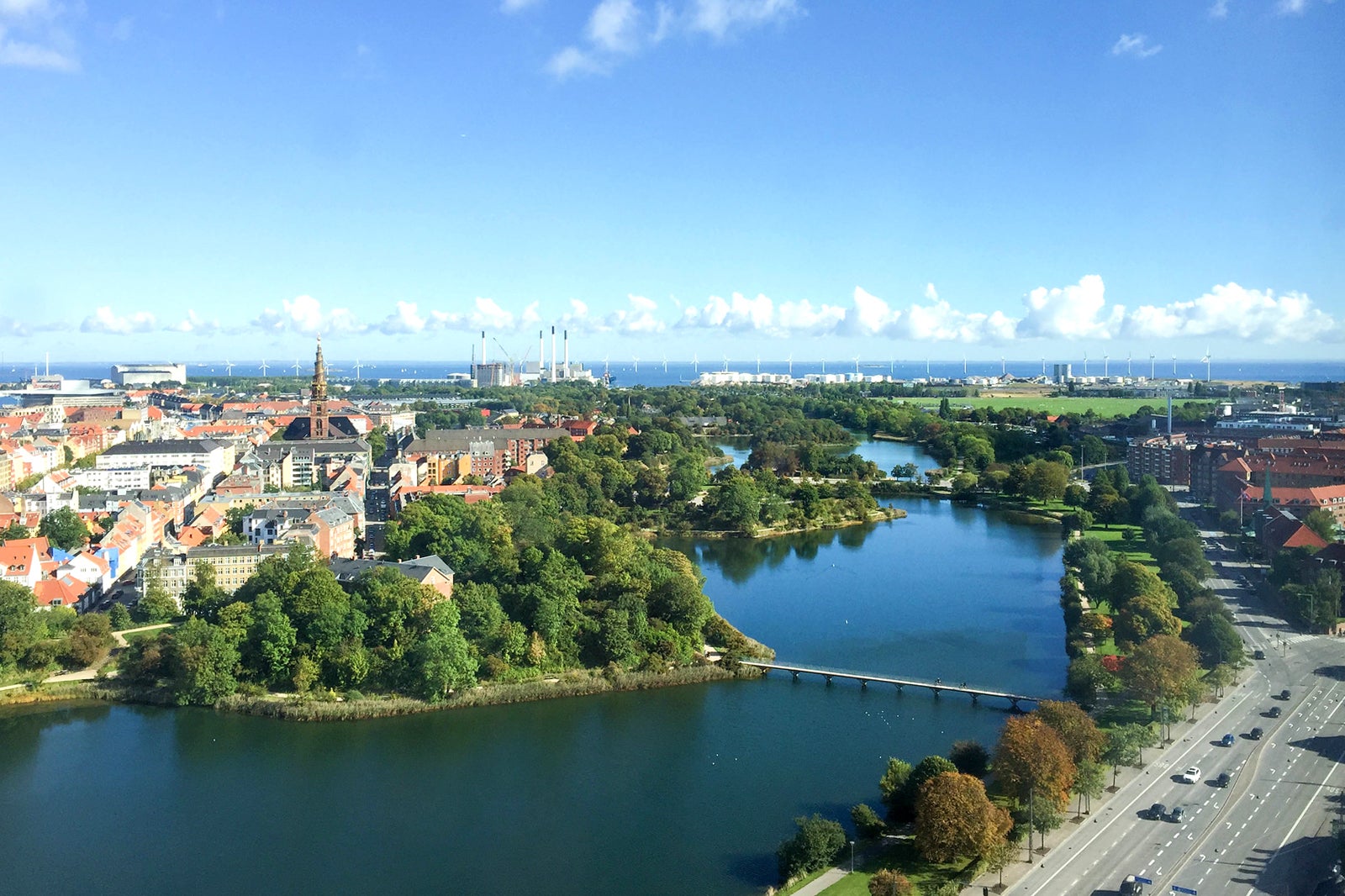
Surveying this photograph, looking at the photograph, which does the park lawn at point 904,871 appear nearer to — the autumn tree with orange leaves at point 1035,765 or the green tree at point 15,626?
the autumn tree with orange leaves at point 1035,765

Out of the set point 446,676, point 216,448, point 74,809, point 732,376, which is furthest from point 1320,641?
point 732,376

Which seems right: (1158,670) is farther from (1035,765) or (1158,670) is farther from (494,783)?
(494,783)

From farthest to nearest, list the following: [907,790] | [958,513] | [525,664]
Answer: [958,513] < [525,664] < [907,790]

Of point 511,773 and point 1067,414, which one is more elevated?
point 1067,414

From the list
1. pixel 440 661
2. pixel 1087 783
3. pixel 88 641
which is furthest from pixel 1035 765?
pixel 88 641

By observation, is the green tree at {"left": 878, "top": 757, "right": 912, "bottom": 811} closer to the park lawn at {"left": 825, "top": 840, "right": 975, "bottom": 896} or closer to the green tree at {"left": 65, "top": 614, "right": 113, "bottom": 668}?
the park lawn at {"left": 825, "top": 840, "right": 975, "bottom": 896}

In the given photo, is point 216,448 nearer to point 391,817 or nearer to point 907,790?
point 391,817
